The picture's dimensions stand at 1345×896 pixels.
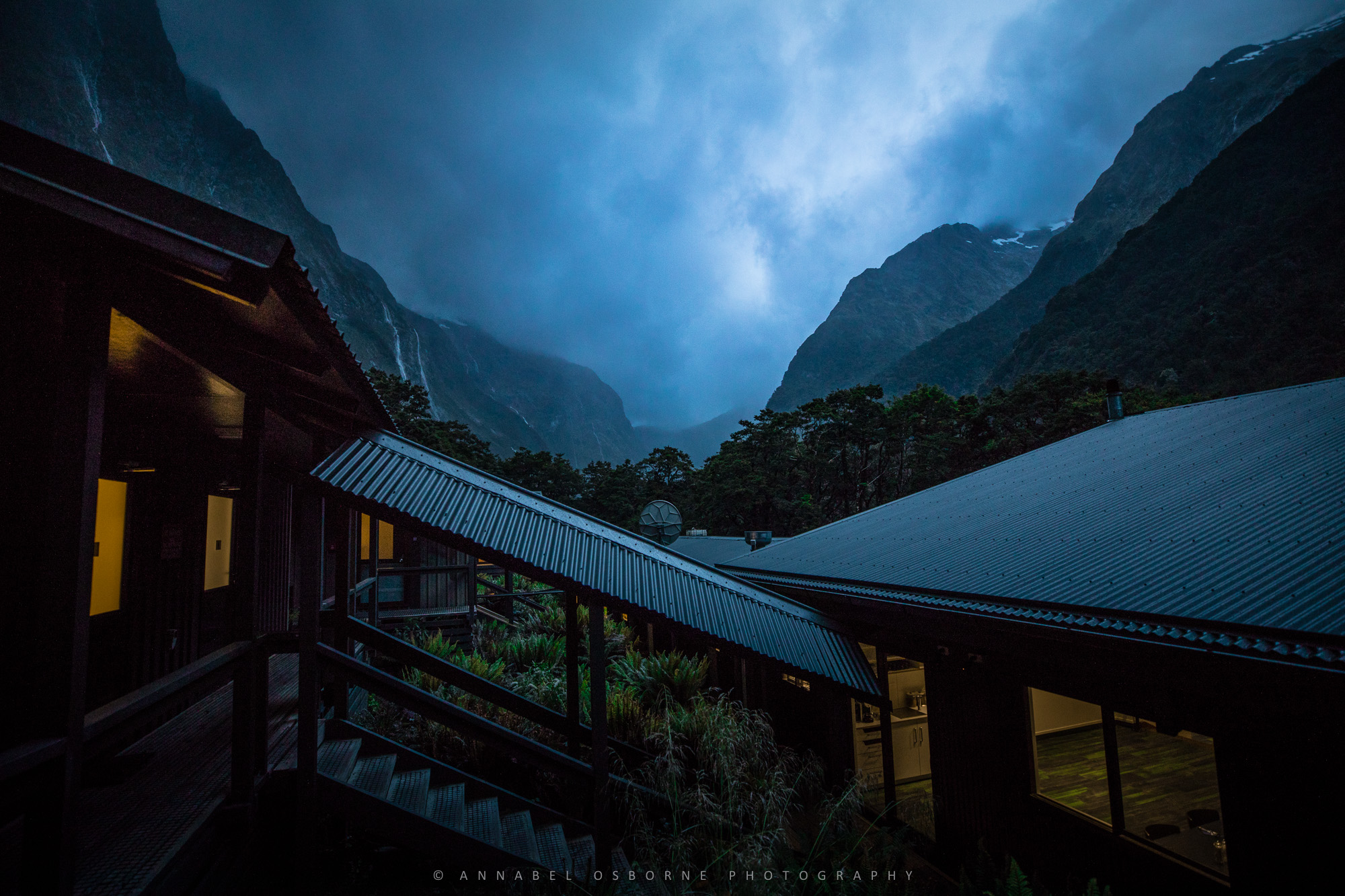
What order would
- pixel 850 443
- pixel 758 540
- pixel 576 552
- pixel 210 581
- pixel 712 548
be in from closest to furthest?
pixel 576 552 < pixel 210 581 < pixel 758 540 < pixel 712 548 < pixel 850 443

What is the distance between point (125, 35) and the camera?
60625 mm

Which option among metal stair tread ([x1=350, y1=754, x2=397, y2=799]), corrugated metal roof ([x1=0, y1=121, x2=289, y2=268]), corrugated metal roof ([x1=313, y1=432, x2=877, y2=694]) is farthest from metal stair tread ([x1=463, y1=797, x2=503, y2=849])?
corrugated metal roof ([x1=0, y1=121, x2=289, y2=268])

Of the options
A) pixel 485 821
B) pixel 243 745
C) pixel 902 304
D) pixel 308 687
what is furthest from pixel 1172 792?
pixel 902 304

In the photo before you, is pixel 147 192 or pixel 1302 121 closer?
pixel 147 192

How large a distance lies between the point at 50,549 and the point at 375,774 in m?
3.30

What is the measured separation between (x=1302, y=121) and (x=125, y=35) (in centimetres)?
10462

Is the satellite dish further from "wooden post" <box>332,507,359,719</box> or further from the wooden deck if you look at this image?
the wooden deck

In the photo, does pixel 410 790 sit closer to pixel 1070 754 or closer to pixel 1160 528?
pixel 1070 754

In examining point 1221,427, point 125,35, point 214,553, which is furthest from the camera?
point 125,35

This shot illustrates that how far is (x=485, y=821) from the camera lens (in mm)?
4910

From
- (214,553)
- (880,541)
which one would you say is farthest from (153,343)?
(880,541)

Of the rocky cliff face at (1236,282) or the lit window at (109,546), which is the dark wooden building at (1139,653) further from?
the rocky cliff face at (1236,282)

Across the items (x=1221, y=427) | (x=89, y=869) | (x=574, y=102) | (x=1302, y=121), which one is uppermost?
(x=574, y=102)

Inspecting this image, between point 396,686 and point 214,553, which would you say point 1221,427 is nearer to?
point 396,686
